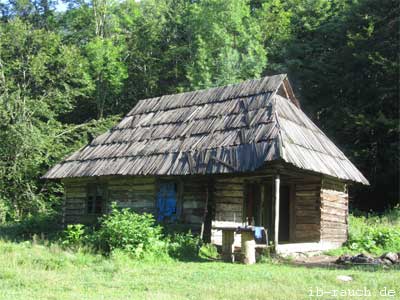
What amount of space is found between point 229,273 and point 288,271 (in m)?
1.27

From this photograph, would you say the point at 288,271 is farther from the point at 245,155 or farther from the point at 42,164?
the point at 42,164

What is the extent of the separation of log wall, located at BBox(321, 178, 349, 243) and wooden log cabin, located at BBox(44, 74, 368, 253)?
0.03 meters

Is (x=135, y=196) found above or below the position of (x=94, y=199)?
above

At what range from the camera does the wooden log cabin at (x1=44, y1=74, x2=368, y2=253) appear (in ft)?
46.9

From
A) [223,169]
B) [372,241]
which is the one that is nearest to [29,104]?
[223,169]

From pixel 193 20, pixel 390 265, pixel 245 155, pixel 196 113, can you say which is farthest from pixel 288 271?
pixel 193 20

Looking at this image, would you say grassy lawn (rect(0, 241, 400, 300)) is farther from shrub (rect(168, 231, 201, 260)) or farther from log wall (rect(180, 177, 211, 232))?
log wall (rect(180, 177, 211, 232))

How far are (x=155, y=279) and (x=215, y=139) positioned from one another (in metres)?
6.57

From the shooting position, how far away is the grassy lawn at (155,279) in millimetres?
8117

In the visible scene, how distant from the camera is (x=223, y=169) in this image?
14.0m

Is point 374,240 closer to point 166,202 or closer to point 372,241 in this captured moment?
point 372,241

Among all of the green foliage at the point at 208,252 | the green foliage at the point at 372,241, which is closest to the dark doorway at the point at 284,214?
the green foliage at the point at 372,241

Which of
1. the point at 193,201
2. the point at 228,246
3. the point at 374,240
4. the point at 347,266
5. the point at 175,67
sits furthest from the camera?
the point at 175,67

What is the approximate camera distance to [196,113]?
1756 cm
